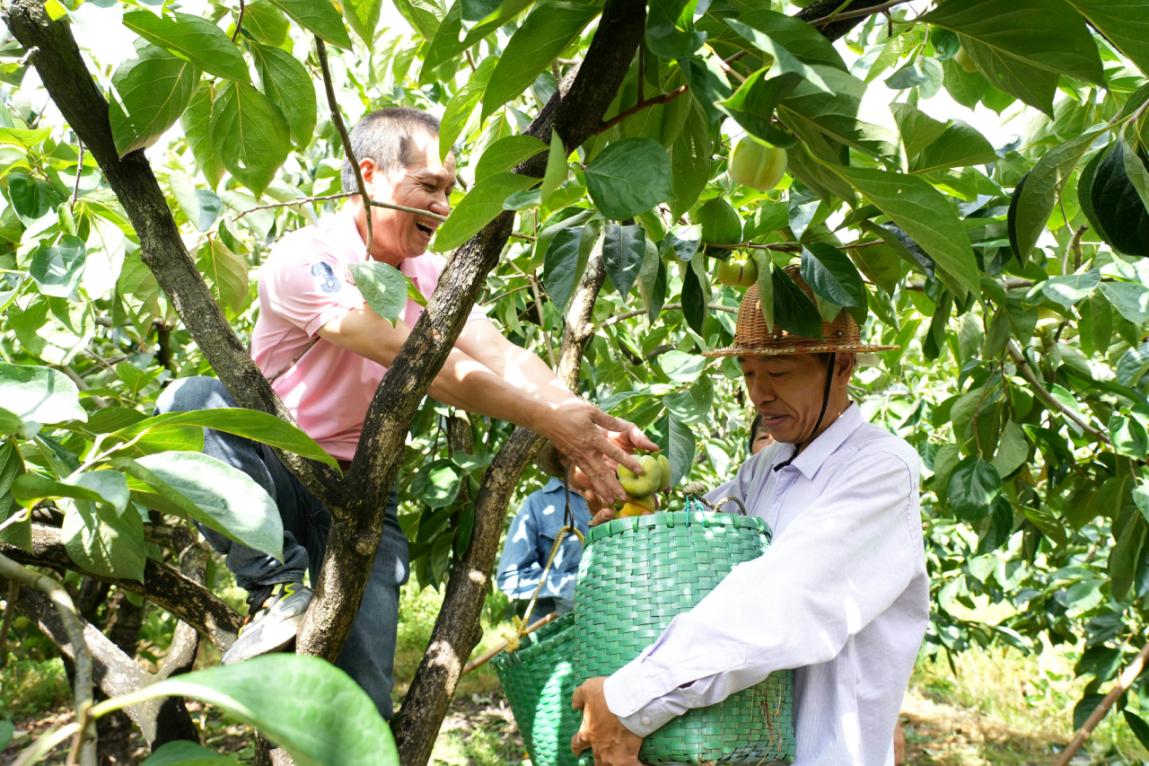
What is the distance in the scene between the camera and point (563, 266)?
52.5 inches

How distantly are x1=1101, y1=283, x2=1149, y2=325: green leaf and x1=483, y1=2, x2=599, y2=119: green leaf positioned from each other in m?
1.36

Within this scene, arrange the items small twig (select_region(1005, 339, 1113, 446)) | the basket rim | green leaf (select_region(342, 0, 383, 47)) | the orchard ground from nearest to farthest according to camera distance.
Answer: green leaf (select_region(342, 0, 383, 47)), the basket rim, small twig (select_region(1005, 339, 1113, 446)), the orchard ground

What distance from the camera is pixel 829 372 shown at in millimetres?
2074

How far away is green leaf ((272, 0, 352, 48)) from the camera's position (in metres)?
1.14

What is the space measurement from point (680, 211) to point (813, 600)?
2.15ft

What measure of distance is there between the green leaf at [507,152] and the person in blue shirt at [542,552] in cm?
275

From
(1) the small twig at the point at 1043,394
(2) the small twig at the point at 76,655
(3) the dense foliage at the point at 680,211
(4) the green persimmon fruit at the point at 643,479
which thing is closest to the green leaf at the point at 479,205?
(3) the dense foliage at the point at 680,211

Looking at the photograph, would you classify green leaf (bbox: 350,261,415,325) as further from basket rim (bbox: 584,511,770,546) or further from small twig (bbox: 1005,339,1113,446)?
small twig (bbox: 1005,339,1113,446)

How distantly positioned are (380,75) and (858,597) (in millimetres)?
2511

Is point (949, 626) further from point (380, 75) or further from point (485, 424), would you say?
point (380, 75)

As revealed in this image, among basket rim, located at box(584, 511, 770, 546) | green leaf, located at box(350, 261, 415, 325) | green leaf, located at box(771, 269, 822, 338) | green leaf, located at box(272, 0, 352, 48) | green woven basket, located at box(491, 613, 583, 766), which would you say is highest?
green leaf, located at box(272, 0, 352, 48)

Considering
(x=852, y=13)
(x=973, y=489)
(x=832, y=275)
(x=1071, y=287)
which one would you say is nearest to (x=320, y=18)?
(x=852, y=13)

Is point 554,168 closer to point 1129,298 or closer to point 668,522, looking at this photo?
point 668,522

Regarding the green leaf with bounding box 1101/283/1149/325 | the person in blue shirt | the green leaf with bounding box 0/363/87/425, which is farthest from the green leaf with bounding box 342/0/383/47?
the person in blue shirt
